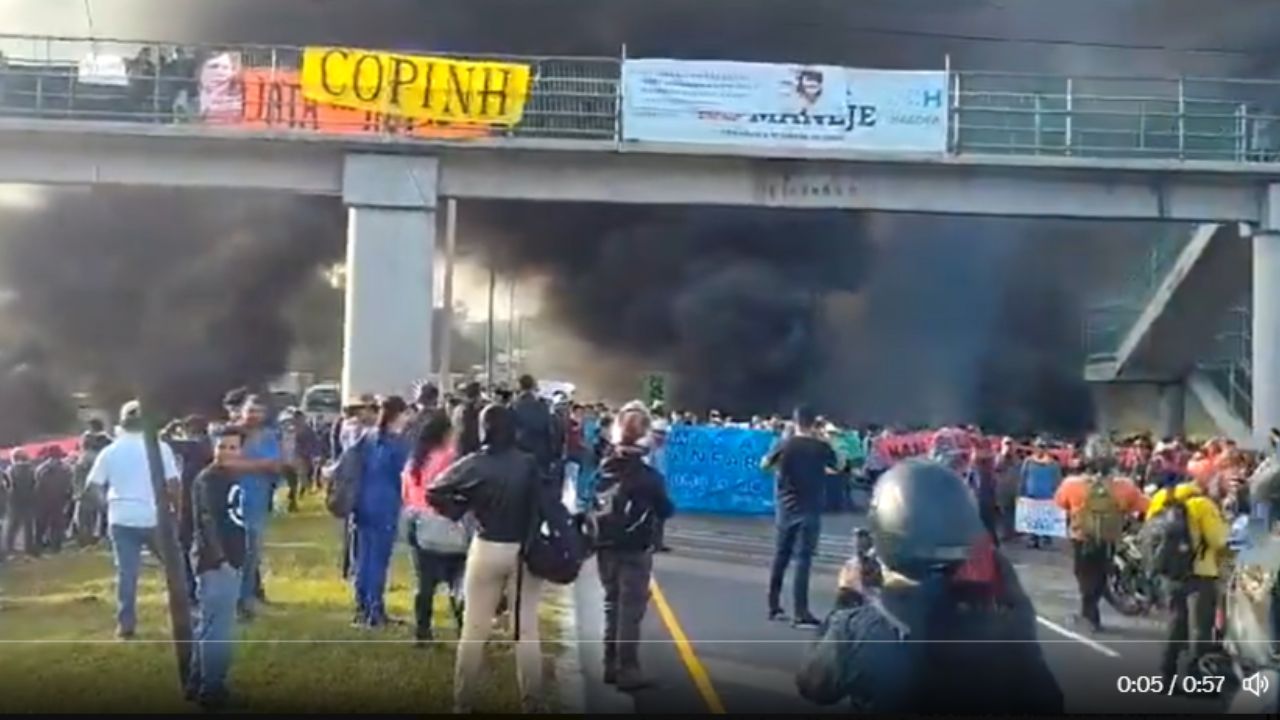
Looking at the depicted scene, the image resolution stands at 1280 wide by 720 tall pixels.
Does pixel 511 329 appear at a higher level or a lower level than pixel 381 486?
higher

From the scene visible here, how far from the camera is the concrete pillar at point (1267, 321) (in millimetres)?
5219

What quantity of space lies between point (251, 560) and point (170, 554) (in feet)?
1.18

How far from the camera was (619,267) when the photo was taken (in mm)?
5168

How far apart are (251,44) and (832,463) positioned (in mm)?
2536

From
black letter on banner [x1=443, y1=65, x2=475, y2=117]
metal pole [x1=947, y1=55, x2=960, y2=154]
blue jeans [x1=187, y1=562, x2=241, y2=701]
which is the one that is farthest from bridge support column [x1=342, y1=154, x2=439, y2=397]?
metal pole [x1=947, y1=55, x2=960, y2=154]

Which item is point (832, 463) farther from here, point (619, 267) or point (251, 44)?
point (251, 44)

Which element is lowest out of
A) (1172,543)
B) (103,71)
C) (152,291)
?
(1172,543)

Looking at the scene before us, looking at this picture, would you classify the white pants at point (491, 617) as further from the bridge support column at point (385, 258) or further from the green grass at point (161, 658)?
the bridge support column at point (385, 258)

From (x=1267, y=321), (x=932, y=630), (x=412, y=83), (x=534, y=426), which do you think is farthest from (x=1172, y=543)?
(x=412, y=83)

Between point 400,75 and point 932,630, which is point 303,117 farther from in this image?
point 932,630

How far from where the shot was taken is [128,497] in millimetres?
4668

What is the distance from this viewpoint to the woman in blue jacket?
5.86m

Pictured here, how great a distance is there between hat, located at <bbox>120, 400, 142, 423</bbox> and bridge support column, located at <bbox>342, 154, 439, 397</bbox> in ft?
3.54

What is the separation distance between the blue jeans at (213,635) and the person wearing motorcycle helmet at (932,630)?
1.97 metres
